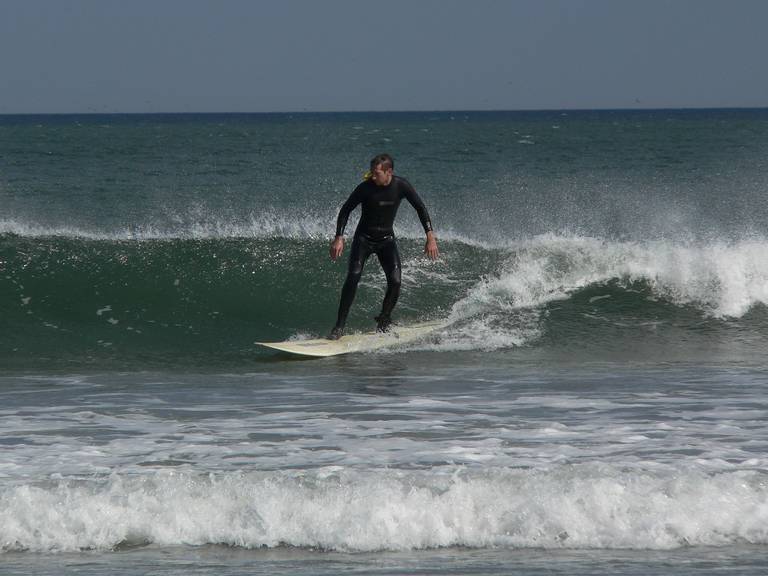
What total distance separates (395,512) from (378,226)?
4664 mm

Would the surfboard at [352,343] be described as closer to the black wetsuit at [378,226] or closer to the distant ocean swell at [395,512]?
the black wetsuit at [378,226]

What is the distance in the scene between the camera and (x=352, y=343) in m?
9.21

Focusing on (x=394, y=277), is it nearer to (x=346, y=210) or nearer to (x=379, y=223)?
(x=379, y=223)

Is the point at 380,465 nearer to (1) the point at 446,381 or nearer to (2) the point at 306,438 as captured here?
(2) the point at 306,438

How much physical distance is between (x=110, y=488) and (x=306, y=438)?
1344 mm

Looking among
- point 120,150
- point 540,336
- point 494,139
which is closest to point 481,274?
point 540,336

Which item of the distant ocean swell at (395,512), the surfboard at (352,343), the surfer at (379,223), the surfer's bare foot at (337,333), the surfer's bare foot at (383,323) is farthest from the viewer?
the surfer's bare foot at (383,323)

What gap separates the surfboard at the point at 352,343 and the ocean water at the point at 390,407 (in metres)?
0.14

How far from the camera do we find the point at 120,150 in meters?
47.6

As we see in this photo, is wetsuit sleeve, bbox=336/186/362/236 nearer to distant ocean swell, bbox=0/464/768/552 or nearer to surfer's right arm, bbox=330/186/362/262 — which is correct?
surfer's right arm, bbox=330/186/362/262

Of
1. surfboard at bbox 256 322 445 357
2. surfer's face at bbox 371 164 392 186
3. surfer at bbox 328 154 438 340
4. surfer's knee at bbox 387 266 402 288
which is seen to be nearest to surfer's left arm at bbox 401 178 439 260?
surfer at bbox 328 154 438 340

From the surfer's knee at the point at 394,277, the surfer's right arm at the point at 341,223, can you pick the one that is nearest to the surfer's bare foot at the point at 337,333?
the surfer's knee at the point at 394,277

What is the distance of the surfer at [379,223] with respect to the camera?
8844 mm

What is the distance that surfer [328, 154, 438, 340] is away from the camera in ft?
29.0
